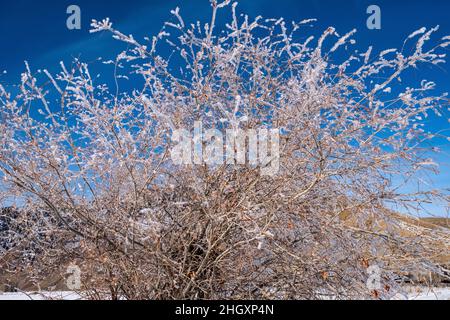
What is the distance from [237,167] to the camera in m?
3.72

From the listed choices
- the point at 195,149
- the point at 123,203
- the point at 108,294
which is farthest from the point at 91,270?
the point at 195,149

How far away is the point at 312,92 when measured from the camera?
3.65 m

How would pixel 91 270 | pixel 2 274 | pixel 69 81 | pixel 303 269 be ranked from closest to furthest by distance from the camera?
pixel 69 81, pixel 303 269, pixel 91 270, pixel 2 274

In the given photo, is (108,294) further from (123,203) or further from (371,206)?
(371,206)

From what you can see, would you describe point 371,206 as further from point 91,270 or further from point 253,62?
point 91,270

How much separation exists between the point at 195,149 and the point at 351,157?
55.5 inches

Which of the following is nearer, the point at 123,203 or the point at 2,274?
the point at 123,203

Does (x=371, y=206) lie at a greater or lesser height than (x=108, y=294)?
greater

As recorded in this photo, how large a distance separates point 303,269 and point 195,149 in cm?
149
